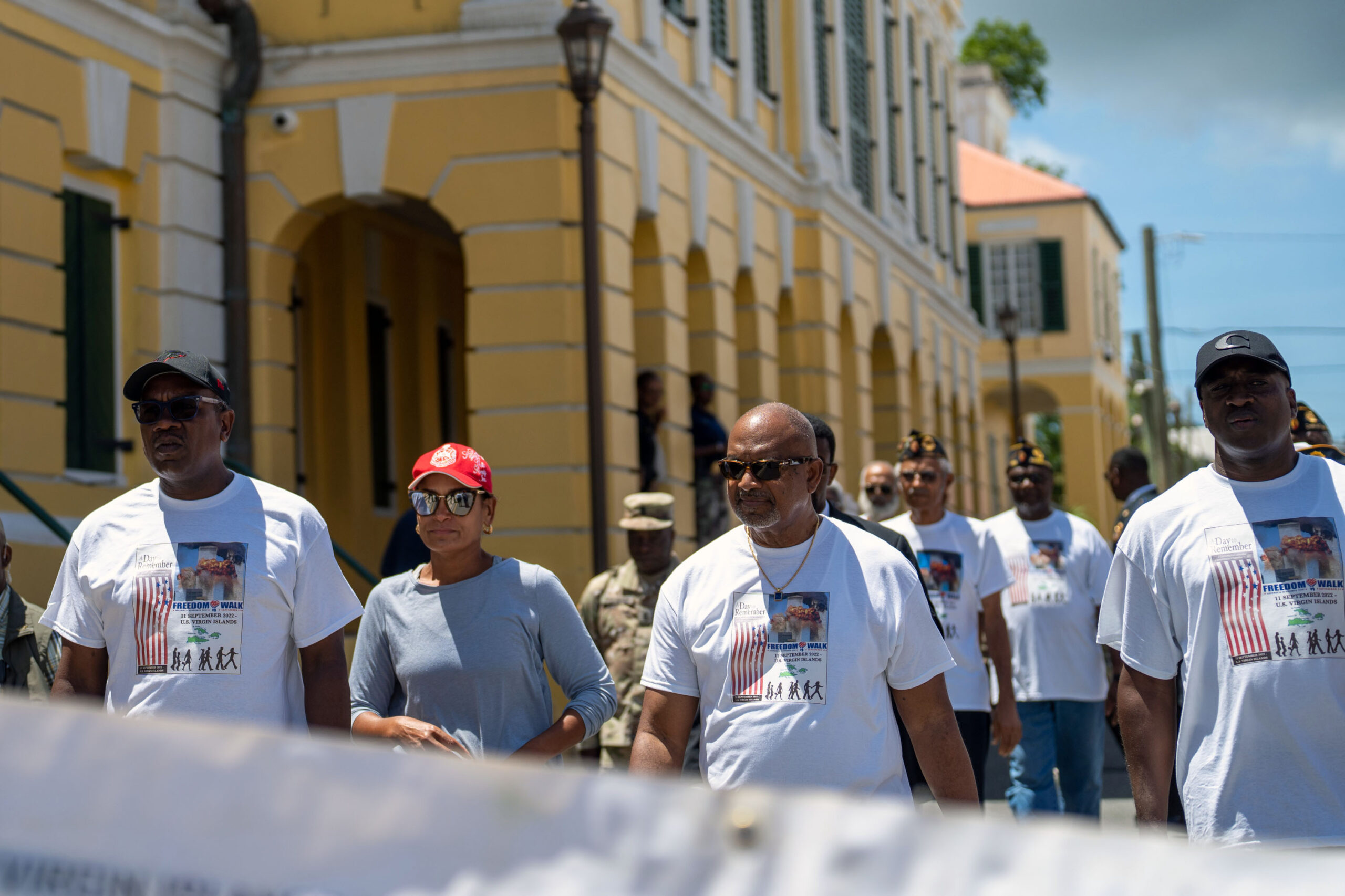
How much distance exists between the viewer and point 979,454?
31.5 meters

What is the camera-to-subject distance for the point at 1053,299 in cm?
4644

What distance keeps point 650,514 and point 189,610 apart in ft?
12.8

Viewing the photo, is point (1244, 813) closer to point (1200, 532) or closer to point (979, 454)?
point (1200, 532)

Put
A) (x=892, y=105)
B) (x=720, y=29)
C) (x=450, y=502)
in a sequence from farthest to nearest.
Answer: (x=892, y=105) < (x=720, y=29) < (x=450, y=502)

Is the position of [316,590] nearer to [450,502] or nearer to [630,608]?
[450,502]

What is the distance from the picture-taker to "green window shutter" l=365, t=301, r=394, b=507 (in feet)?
51.8

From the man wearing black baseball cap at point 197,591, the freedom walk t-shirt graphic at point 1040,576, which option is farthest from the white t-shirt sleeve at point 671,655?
the freedom walk t-shirt graphic at point 1040,576

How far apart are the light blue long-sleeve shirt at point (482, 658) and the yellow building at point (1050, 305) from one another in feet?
135

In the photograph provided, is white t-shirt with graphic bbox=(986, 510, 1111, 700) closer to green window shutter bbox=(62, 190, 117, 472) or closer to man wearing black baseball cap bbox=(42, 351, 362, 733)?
man wearing black baseball cap bbox=(42, 351, 362, 733)

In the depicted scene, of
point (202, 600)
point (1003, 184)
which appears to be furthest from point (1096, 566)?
point (1003, 184)

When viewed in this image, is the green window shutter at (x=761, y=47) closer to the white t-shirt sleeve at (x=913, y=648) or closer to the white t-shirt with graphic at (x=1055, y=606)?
the white t-shirt with graphic at (x=1055, y=606)

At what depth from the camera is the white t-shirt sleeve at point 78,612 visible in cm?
422

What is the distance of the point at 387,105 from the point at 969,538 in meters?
7.22

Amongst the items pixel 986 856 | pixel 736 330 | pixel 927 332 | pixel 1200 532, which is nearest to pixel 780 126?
pixel 736 330
